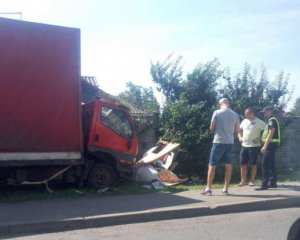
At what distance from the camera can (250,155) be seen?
11.3 meters

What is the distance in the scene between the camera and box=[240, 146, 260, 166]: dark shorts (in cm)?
1124

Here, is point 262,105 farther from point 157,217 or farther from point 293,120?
point 157,217

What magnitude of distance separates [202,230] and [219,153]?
274cm

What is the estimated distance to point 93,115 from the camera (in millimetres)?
10797

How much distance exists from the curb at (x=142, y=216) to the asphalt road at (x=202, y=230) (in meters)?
0.19

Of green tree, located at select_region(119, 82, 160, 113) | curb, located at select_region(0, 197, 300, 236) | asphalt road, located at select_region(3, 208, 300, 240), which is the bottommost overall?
asphalt road, located at select_region(3, 208, 300, 240)

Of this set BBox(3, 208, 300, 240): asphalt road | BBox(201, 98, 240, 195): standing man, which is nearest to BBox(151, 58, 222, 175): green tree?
BBox(201, 98, 240, 195): standing man

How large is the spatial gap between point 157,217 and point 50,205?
209 centimetres

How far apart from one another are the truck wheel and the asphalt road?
314 centimetres

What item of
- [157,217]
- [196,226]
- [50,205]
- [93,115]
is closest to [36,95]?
[93,115]

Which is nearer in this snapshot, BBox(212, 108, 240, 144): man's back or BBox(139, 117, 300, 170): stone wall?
BBox(212, 108, 240, 144): man's back

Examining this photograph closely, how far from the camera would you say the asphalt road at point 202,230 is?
689 cm

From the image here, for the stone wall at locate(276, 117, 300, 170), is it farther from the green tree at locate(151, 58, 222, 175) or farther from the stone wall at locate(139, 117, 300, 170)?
the green tree at locate(151, 58, 222, 175)

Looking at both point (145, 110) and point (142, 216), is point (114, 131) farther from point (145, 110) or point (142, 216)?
point (145, 110)
